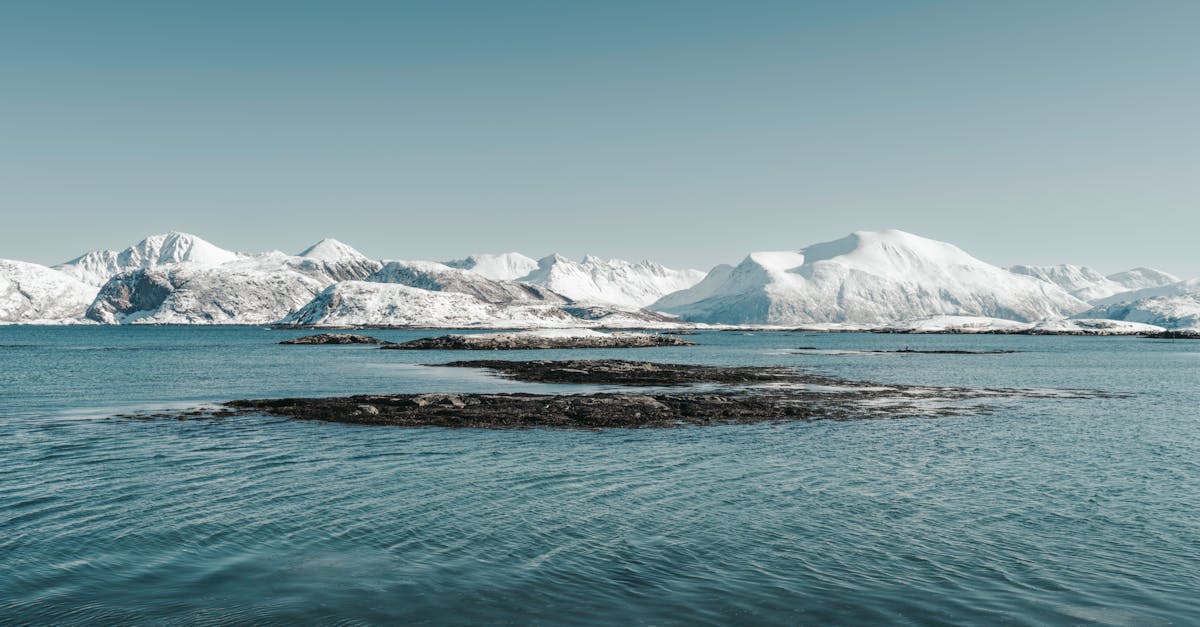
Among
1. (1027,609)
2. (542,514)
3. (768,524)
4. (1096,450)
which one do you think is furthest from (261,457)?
(1096,450)

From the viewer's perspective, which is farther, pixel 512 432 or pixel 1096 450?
pixel 512 432

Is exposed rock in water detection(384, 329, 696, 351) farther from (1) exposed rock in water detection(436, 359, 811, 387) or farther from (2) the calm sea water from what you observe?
(2) the calm sea water

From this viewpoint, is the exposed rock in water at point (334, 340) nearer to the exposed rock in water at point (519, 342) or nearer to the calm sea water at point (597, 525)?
the exposed rock in water at point (519, 342)

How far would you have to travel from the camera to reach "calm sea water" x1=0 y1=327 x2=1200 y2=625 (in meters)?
14.9

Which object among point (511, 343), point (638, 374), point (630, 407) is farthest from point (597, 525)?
point (511, 343)

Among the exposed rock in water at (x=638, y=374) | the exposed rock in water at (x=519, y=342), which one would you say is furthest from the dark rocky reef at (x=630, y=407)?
the exposed rock in water at (x=519, y=342)

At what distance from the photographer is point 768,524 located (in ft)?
67.6

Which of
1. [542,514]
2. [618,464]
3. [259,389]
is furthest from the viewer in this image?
[259,389]

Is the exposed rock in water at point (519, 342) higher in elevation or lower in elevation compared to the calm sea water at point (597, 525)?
higher

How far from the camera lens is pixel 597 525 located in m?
20.4

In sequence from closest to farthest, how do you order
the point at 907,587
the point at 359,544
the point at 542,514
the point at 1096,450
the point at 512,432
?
1. the point at 907,587
2. the point at 359,544
3. the point at 542,514
4. the point at 1096,450
5. the point at 512,432

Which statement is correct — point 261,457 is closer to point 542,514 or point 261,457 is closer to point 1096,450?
point 542,514

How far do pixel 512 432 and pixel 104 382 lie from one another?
49.8m

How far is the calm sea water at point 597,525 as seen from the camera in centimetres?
1492
